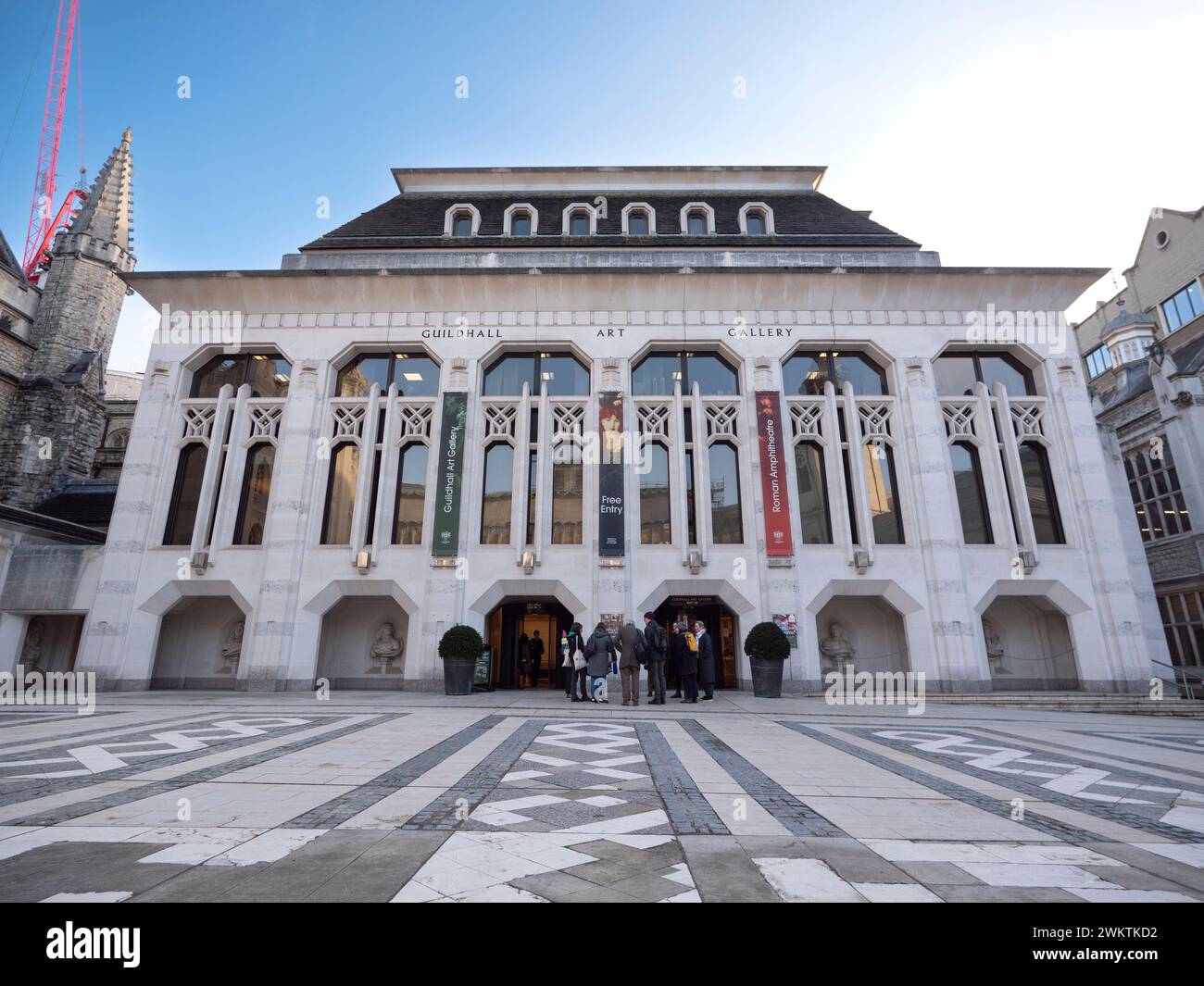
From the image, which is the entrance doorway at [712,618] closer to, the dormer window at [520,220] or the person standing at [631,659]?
the person standing at [631,659]

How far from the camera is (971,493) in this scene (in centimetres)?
1869

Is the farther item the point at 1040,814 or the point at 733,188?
the point at 733,188

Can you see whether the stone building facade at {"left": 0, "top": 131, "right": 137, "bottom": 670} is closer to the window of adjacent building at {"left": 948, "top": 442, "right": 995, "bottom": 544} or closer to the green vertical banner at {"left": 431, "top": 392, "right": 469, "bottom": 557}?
the green vertical banner at {"left": 431, "top": 392, "right": 469, "bottom": 557}

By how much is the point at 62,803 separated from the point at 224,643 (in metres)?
16.6

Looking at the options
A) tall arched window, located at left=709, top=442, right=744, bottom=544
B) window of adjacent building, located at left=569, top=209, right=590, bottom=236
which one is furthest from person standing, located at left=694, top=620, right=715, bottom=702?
window of adjacent building, located at left=569, top=209, right=590, bottom=236

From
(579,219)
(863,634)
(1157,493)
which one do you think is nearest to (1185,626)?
(1157,493)

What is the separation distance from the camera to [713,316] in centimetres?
2008

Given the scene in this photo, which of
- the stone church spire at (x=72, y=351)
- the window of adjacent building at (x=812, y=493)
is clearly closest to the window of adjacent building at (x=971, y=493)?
the window of adjacent building at (x=812, y=493)

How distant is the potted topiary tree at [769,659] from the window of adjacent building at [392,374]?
541 inches

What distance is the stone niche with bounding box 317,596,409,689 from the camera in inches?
714

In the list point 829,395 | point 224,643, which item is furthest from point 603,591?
point 224,643

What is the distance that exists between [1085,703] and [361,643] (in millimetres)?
21264

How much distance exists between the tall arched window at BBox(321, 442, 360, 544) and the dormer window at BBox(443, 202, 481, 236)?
10.1 metres
